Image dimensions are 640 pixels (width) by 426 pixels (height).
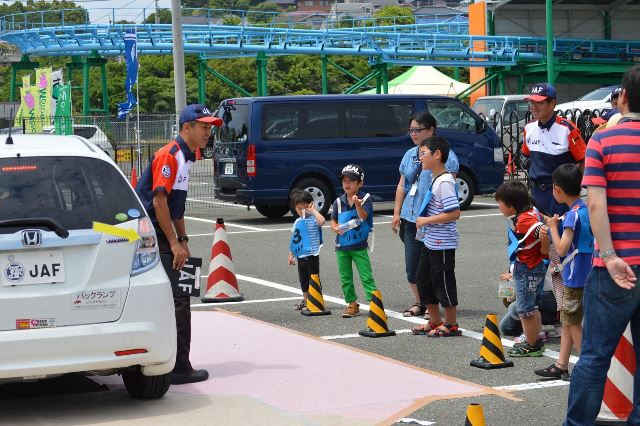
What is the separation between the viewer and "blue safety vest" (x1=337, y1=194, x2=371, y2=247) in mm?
10758

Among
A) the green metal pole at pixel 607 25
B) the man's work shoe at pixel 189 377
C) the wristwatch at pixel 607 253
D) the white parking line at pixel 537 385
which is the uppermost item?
the green metal pole at pixel 607 25

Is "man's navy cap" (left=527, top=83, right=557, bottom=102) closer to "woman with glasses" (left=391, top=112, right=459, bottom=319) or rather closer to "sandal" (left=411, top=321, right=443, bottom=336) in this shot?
"woman with glasses" (left=391, top=112, right=459, bottom=319)

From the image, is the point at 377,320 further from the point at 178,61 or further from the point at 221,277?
the point at 178,61

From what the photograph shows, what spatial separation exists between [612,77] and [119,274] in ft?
151

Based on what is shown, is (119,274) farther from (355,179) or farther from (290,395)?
(355,179)

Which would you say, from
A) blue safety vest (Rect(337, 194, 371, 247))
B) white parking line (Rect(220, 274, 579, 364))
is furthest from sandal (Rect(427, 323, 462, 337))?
blue safety vest (Rect(337, 194, 371, 247))

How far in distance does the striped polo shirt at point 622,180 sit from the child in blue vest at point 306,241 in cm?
569

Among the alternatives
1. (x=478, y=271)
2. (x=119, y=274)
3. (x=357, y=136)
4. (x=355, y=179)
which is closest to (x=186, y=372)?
(x=119, y=274)

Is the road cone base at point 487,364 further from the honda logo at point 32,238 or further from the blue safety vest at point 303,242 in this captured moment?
the honda logo at point 32,238

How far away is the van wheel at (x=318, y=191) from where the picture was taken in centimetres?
2020

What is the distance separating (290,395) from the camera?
7.45 meters

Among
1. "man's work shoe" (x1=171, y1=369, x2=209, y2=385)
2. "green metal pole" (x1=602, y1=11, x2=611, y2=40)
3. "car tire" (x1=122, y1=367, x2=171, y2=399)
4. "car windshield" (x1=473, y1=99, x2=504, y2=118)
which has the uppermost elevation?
"green metal pole" (x1=602, y1=11, x2=611, y2=40)

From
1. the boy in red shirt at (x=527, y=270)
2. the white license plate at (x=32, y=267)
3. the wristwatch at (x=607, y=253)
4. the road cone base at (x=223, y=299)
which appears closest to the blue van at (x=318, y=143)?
the road cone base at (x=223, y=299)

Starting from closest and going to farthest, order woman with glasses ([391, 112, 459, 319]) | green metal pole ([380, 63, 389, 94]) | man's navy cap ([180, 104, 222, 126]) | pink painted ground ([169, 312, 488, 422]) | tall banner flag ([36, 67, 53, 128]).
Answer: pink painted ground ([169, 312, 488, 422])
man's navy cap ([180, 104, 222, 126])
woman with glasses ([391, 112, 459, 319])
tall banner flag ([36, 67, 53, 128])
green metal pole ([380, 63, 389, 94])
